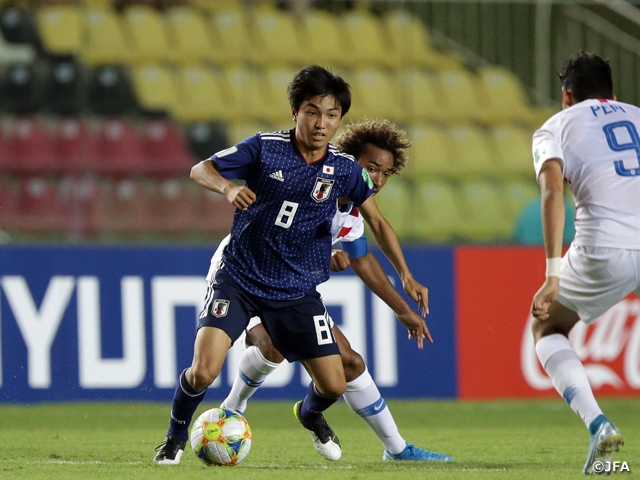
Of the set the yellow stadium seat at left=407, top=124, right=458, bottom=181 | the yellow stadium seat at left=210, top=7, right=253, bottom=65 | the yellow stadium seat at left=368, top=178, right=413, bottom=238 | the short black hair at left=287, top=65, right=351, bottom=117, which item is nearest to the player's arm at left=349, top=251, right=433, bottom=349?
the short black hair at left=287, top=65, right=351, bottom=117

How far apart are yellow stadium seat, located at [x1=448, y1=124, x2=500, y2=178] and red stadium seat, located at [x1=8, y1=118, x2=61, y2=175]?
4.28 meters

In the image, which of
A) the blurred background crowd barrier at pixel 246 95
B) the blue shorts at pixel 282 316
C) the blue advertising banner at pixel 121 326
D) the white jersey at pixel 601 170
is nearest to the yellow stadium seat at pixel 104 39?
the blurred background crowd barrier at pixel 246 95

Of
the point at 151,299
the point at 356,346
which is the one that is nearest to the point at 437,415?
the point at 356,346

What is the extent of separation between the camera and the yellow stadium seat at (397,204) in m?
10.6

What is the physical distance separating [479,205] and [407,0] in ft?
8.01

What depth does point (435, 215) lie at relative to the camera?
35.7 ft

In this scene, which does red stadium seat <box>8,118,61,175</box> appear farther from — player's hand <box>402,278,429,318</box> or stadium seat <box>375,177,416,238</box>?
player's hand <box>402,278,429,318</box>

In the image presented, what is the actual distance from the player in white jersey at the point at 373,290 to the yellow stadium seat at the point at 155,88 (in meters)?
5.77

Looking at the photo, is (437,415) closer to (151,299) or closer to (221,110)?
(151,299)

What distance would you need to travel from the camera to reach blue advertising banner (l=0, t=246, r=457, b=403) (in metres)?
8.48

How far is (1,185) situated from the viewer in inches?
398

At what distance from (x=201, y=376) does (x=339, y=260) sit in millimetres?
1073

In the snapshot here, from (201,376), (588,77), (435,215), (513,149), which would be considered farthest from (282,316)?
(513,149)

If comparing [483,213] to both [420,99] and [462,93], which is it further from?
[462,93]
